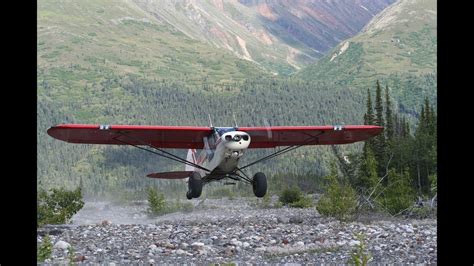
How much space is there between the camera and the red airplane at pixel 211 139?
59.2ft

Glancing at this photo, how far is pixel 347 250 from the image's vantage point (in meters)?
18.3

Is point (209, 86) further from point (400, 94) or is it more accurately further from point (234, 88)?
point (400, 94)

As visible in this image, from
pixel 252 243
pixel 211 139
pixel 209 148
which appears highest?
pixel 211 139

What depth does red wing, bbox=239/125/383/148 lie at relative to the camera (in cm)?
2262

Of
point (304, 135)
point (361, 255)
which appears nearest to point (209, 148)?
point (304, 135)

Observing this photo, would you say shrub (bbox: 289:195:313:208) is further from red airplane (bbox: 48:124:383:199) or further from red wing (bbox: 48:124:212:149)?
red wing (bbox: 48:124:212:149)

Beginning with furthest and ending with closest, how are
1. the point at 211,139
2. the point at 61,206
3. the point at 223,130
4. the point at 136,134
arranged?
1. the point at 61,206
2. the point at 136,134
3. the point at 211,139
4. the point at 223,130

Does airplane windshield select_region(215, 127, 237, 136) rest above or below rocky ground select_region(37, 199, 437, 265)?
above

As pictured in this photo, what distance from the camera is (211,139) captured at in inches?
798

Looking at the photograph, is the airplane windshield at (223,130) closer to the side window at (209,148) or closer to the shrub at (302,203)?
the side window at (209,148)

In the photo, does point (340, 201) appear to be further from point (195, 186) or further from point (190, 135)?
point (195, 186)

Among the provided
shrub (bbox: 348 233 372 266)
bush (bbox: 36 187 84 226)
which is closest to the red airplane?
bush (bbox: 36 187 84 226)

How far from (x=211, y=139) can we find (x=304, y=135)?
5091mm

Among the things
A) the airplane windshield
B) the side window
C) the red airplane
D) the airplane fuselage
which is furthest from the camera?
the side window
